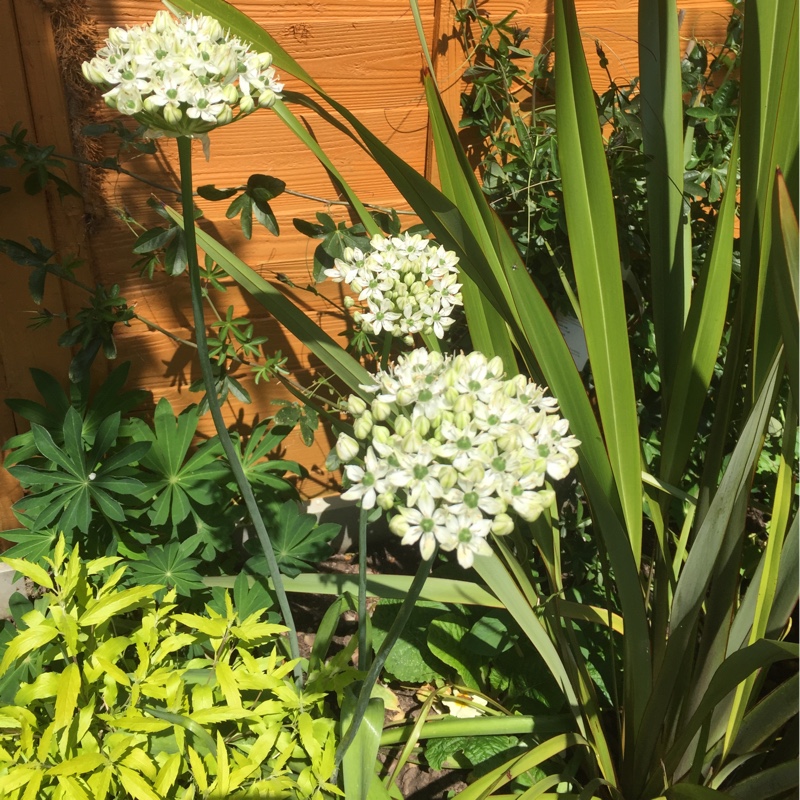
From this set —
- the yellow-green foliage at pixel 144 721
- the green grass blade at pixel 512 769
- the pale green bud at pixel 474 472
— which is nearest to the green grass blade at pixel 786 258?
the pale green bud at pixel 474 472

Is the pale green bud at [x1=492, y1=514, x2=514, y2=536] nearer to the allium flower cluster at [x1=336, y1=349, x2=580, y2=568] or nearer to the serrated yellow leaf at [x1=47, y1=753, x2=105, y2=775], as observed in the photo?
the allium flower cluster at [x1=336, y1=349, x2=580, y2=568]

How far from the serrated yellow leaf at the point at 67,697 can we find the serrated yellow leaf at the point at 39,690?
66 mm

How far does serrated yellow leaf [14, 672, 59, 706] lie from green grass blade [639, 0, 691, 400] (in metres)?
1.06

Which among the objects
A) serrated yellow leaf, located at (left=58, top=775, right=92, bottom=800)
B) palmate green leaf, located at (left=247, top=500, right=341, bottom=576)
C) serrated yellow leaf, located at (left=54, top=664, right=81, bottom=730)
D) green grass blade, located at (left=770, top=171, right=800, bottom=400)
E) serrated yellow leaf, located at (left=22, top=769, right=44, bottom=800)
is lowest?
palmate green leaf, located at (left=247, top=500, right=341, bottom=576)

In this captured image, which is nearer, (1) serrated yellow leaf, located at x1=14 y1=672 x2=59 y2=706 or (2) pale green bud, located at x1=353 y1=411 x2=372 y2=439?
(2) pale green bud, located at x1=353 y1=411 x2=372 y2=439

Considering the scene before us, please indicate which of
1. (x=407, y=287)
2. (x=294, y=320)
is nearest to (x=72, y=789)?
(x=294, y=320)

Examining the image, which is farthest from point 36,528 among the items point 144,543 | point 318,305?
point 318,305

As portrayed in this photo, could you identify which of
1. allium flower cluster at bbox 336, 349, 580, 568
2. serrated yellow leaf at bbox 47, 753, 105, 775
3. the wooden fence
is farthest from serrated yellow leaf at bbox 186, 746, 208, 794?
the wooden fence

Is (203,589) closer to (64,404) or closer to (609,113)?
(64,404)

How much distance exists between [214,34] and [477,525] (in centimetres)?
62

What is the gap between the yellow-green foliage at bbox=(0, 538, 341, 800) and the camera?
2.91ft

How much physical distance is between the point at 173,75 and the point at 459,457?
0.51 meters

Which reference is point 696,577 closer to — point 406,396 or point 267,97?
point 406,396

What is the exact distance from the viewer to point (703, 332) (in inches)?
42.5
